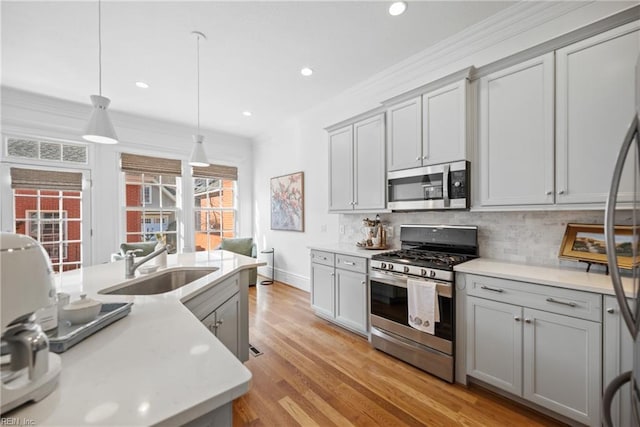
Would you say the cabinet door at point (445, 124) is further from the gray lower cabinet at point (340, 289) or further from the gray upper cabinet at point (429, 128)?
the gray lower cabinet at point (340, 289)

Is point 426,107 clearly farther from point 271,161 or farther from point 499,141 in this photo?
point 271,161

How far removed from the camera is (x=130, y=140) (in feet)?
14.8

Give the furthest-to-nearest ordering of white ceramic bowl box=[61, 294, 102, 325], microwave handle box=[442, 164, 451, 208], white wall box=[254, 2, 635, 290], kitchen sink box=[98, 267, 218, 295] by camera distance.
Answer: microwave handle box=[442, 164, 451, 208]
white wall box=[254, 2, 635, 290]
kitchen sink box=[98, 267, 218, 295]
white ceramic bowl box=[61, 294, 102, 325]

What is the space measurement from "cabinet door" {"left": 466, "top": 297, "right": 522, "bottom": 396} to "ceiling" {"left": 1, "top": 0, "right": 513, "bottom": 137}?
7.88 ft

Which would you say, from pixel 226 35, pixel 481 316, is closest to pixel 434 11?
pixel 226 35

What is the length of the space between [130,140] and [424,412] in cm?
540

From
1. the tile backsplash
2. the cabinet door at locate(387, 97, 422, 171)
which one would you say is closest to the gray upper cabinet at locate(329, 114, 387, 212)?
the cabinet door at locate(387, 97, 422, 171)

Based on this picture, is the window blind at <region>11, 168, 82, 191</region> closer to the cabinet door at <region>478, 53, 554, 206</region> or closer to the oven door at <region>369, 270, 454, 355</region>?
the oven door at <region>369, 270, 454, 355</region>

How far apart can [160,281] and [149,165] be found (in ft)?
11.4

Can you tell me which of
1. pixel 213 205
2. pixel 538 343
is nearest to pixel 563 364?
pixel 538 343

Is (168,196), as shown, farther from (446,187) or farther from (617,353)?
(617,353)

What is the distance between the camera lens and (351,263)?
2889 mm

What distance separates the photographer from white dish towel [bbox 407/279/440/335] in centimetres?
213

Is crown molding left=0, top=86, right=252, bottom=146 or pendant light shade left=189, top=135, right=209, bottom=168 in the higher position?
crown molding left=0, top=86, right=252, bottom=146
